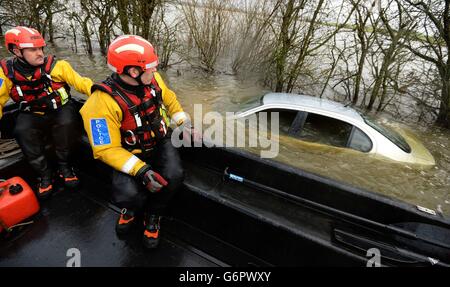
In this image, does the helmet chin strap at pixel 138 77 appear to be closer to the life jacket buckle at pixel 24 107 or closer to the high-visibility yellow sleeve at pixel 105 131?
the high-visibility yellow sleeve at pixel 105 131

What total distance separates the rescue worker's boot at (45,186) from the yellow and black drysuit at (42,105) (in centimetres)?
2

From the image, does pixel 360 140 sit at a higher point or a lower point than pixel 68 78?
lower

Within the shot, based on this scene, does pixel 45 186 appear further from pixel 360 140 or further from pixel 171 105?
pixel 360 140

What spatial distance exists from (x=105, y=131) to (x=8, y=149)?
1.57 meters

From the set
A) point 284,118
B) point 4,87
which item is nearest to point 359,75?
point 284,118

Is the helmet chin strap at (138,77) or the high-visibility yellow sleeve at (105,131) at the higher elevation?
the helmet chin strap at (138,77)

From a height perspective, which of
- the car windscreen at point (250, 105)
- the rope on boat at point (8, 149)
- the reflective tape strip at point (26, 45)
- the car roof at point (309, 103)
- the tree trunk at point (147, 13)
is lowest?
the rope on boat at point (8, 149)

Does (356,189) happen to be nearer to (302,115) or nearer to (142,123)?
(142,123)

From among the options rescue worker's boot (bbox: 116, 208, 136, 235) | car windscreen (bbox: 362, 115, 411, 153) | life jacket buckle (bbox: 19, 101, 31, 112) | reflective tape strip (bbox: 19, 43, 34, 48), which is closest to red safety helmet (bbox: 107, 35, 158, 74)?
→ reflective tape strip (bbox: 19, 43, 34, 48)

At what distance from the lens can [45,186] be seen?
2779 millimetres

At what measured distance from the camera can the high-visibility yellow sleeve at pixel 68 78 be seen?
9.63 feet

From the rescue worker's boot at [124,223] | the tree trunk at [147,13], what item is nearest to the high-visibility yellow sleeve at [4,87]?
the rescue worker's boot at [124,223]

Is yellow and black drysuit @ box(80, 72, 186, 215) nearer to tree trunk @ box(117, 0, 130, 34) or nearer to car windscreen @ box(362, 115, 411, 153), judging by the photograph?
car windscreen @ box(362, 115, 411, 153)

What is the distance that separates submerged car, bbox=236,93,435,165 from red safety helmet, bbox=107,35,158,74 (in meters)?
3.00
